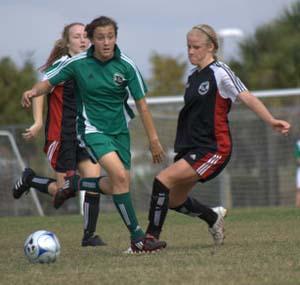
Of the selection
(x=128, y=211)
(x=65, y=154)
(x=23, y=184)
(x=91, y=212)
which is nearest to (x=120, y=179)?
(x=128, y=211)

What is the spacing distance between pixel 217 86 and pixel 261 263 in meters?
1.91

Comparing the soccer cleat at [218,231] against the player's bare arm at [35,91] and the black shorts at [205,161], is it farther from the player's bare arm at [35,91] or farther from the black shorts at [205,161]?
the player's bare arm at [35,91]

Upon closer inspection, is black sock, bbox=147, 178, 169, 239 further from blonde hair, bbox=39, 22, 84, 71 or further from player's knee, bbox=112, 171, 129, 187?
blonde hair, bbox=39, 22, 84, 71

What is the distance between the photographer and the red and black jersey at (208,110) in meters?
9.02

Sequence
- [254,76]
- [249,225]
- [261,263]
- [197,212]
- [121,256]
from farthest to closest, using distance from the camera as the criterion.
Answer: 1. [254,76]
2. [249,225]
3. [197,212]
4. [121,256]
5. [261,263]

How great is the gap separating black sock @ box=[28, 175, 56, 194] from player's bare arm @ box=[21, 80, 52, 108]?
227cm

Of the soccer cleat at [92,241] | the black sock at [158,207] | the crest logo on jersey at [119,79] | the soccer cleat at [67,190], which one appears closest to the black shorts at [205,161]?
the black sock at [158,207]

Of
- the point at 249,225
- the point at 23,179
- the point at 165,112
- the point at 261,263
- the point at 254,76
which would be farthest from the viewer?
the point at 254,76

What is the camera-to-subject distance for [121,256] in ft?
28.3

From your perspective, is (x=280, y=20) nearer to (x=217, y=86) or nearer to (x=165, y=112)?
(x=165, y=112)

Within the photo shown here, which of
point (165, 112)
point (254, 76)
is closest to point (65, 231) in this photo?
point (165, 112)

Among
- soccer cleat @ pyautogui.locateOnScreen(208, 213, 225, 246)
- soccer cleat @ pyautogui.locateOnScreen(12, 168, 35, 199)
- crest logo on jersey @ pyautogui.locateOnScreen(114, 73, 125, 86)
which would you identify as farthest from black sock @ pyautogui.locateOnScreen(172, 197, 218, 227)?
soccer cleat @ pyautogui.locateOnScreen(12, 168, 35, 199)

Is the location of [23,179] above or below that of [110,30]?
below

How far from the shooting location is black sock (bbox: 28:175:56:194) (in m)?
11.3
